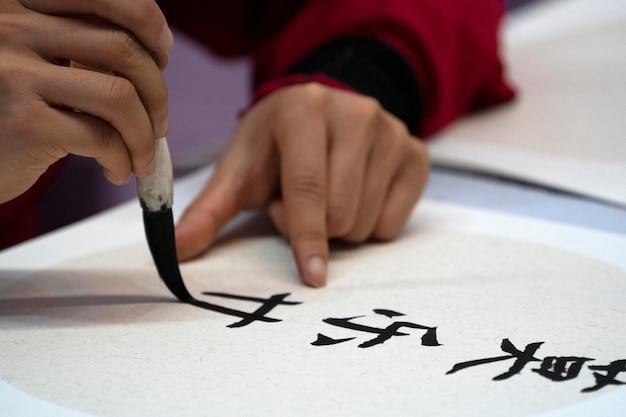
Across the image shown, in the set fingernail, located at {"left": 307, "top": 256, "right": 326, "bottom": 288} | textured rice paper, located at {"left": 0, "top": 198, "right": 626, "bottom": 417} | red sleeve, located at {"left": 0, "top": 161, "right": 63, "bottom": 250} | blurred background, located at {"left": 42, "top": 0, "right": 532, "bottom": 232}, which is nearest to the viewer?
textured rice paper, located at {"left": 0, "top": 198, "right": 626, "bottom": 417}

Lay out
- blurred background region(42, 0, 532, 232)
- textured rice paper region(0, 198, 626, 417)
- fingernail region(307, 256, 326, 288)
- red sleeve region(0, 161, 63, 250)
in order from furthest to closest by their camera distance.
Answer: blurred background region(42, 0, 532, 232) → red sleeve region(0, 161, 63, 250) → fingernail region(307, 256, 326, 288) → textured rice paper region(0, 198, 626, 417)

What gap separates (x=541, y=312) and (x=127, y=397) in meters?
0.18

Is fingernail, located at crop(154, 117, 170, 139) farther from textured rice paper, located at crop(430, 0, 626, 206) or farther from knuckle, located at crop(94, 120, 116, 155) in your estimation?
textured rice paper, located at crop(430, 0, 626, 206)

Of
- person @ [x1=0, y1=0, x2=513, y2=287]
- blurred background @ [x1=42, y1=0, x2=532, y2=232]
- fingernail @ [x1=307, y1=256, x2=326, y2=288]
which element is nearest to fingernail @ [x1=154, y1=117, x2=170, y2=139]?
person @ [x1=0, y1=0, x2=513, y2=287]

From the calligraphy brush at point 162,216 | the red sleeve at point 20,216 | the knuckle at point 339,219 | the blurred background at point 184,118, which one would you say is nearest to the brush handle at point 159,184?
the calligraphy brush at point 162,216

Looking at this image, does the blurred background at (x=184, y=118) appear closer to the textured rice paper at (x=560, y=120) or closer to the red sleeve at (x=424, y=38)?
the red sleeve at (x=424, y=38)

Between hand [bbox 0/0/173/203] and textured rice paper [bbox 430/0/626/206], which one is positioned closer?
hand [bbox 0/0/173/203]

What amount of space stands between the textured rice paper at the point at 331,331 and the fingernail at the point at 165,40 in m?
0.12

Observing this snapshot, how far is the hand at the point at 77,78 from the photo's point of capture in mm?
283

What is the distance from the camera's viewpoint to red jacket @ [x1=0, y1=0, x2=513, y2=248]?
1.69 feet

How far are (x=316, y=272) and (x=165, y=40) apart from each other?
0.44 ft

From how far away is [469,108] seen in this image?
2.17 feet

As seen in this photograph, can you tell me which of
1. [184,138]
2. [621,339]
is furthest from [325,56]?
[184,138]

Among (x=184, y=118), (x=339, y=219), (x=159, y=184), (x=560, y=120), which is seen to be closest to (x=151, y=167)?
(x=159, y=184)
